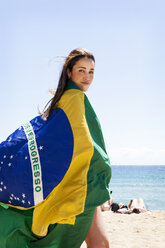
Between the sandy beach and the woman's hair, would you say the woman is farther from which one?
the sandy beach

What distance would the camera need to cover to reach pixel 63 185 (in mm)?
2480

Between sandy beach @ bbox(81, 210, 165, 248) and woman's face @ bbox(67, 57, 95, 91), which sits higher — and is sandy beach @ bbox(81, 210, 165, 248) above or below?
below

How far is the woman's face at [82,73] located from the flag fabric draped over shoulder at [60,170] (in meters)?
0.21

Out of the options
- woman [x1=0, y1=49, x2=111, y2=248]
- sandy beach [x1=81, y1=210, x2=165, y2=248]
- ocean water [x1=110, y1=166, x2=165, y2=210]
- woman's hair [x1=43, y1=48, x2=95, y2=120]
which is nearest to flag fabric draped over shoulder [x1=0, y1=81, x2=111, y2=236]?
woman [x1=0, y1=49, x2=111, y2=248]

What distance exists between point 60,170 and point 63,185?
0.12m

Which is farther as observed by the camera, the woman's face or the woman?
the woman's face

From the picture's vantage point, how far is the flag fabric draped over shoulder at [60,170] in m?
2.44

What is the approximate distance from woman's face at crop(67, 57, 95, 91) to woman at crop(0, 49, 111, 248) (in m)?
0.22

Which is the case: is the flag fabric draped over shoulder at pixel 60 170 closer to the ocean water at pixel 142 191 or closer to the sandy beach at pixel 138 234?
the sandy beach at pixel 138 234

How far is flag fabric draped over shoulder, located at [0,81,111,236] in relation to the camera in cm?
244

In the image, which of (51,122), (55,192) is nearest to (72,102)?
(51,122)

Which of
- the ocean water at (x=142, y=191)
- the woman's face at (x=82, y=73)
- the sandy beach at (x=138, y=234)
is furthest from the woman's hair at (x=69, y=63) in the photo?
the ocean water at (x=142, y=191)

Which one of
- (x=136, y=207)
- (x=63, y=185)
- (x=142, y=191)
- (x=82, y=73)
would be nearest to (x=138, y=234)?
(x=63, y=185)

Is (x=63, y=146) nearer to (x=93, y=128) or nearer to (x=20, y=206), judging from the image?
(x=93, y=128)
